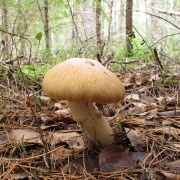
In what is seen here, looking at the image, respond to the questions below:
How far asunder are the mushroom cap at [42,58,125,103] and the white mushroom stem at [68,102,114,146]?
12.2 inches

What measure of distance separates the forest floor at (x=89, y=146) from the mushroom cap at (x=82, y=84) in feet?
1.11


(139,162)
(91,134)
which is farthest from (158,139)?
(91,134)

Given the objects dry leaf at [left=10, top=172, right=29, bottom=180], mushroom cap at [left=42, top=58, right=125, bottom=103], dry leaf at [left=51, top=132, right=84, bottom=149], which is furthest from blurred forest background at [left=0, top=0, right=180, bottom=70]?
dry leaf at [left=10, top=172, right=29, bottom=180]

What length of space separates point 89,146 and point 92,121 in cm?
25

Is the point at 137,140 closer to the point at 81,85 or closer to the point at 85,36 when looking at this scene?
the point at 81,85

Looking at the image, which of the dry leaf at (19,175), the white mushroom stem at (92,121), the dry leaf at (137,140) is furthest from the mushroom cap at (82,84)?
the dry leaf at (19,175)

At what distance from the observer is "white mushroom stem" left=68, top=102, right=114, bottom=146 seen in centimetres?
188

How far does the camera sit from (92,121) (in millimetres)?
1960

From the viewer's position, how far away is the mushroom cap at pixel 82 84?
1557mm

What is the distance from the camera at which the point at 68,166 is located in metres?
1.79

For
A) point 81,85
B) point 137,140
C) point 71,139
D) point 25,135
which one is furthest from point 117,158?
point 25,135

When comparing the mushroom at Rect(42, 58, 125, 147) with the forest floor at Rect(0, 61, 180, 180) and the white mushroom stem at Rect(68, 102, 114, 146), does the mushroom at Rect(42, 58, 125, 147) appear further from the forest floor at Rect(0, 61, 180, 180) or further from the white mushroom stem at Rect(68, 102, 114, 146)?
the forest floor at Rect(0, 61, 180, 180)

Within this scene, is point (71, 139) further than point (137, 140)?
Yes

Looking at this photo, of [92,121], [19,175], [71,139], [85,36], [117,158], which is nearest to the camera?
[19,175]
